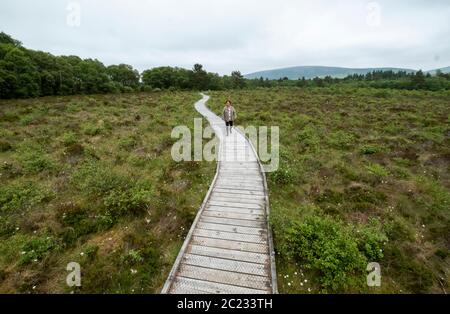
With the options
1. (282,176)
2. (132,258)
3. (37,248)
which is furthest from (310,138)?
(37,248)

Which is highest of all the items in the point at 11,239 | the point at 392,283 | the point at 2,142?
the point at 2,142

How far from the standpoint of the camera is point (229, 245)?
21.3 feet

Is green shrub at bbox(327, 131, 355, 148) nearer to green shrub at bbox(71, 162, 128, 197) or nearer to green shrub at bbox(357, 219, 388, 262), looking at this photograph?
green shrub at bbox(357, 219, 388, 262)

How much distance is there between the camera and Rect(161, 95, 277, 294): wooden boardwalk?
5.43m

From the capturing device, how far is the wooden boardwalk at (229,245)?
17.8ft

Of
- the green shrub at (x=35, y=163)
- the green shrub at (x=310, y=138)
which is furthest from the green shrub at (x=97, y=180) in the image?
the green shrub at (x=310, y=138)

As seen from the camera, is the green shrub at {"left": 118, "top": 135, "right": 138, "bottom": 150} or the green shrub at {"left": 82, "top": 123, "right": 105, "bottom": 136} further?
the green shrub at {"left": 82, "top": 123, "right": 105, "bottom": 136}

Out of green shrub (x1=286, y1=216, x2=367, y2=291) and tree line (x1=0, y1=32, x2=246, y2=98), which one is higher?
tree line (x1=0, y1=32, x2=246, y2=98)

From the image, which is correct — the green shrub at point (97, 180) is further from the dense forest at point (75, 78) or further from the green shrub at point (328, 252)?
the dense forest at point (75, 78)

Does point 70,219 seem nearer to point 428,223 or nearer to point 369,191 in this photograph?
point 369,191

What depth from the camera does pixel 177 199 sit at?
30.2 feet

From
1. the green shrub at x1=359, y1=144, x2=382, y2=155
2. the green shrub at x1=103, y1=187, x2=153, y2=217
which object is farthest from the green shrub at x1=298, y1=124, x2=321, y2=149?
the green shrub at x1=103, y1=187, x2=153, y2=217
